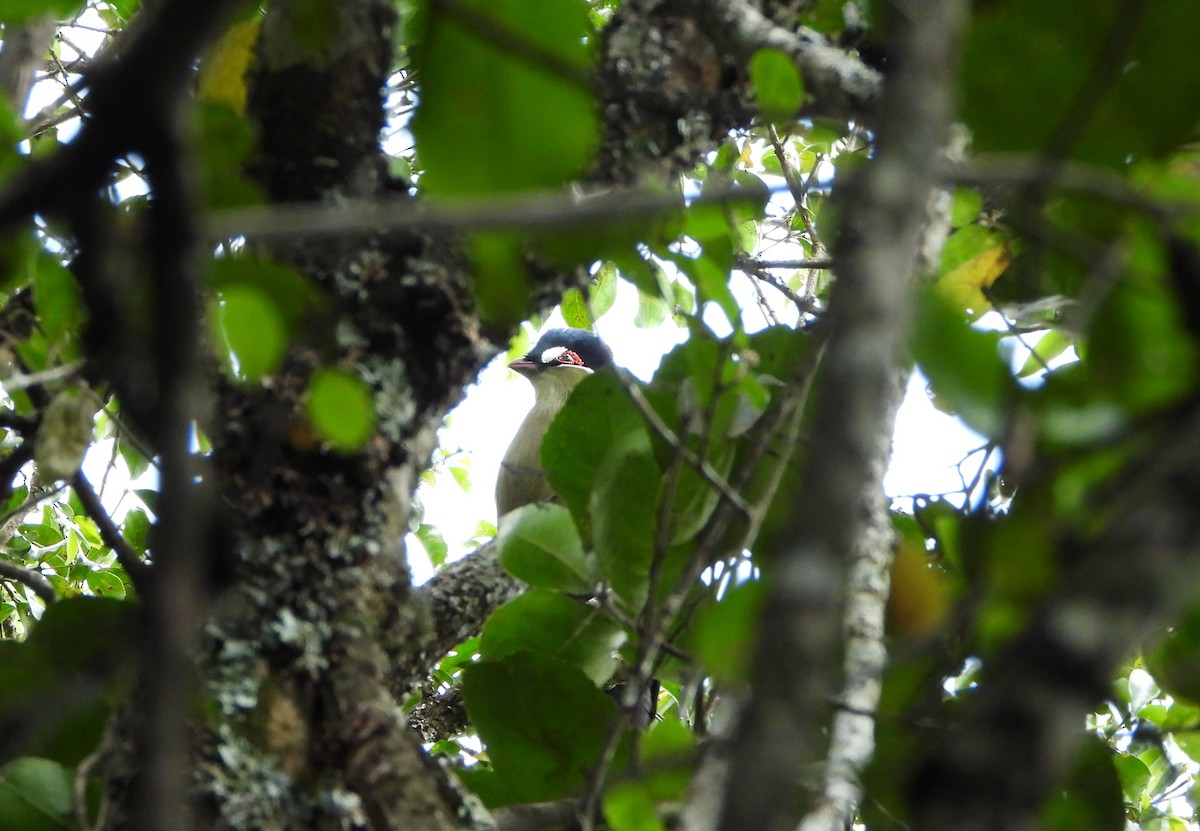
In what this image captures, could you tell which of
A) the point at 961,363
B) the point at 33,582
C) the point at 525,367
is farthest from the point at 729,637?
the point at 525,367

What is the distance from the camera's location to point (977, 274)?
69.9 inches

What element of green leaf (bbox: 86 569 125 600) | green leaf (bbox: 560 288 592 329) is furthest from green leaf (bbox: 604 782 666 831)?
green leaf (bbox: 86 569 125 600)

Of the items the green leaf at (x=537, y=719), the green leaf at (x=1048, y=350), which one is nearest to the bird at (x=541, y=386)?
the green leaf at (x=1048, y=350)

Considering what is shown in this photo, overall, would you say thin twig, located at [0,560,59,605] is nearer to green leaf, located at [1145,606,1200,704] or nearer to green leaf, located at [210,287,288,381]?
green leaf, located at [210,287,288,381]

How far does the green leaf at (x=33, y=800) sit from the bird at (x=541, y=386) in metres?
3.21

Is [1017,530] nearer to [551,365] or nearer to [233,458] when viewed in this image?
[233,458]

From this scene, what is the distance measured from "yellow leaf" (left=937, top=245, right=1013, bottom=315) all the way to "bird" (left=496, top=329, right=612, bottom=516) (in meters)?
2.74

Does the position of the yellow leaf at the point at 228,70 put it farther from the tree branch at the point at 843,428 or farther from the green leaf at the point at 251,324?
the tree branch at the point at 843,428

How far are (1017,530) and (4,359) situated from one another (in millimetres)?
1057

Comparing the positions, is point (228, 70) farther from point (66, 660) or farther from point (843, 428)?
point (843, 428)

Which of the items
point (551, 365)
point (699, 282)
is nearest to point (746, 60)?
point (699, 282)

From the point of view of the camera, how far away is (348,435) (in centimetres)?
89

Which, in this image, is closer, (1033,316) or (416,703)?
(1033,316)

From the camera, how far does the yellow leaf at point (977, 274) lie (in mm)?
1763
